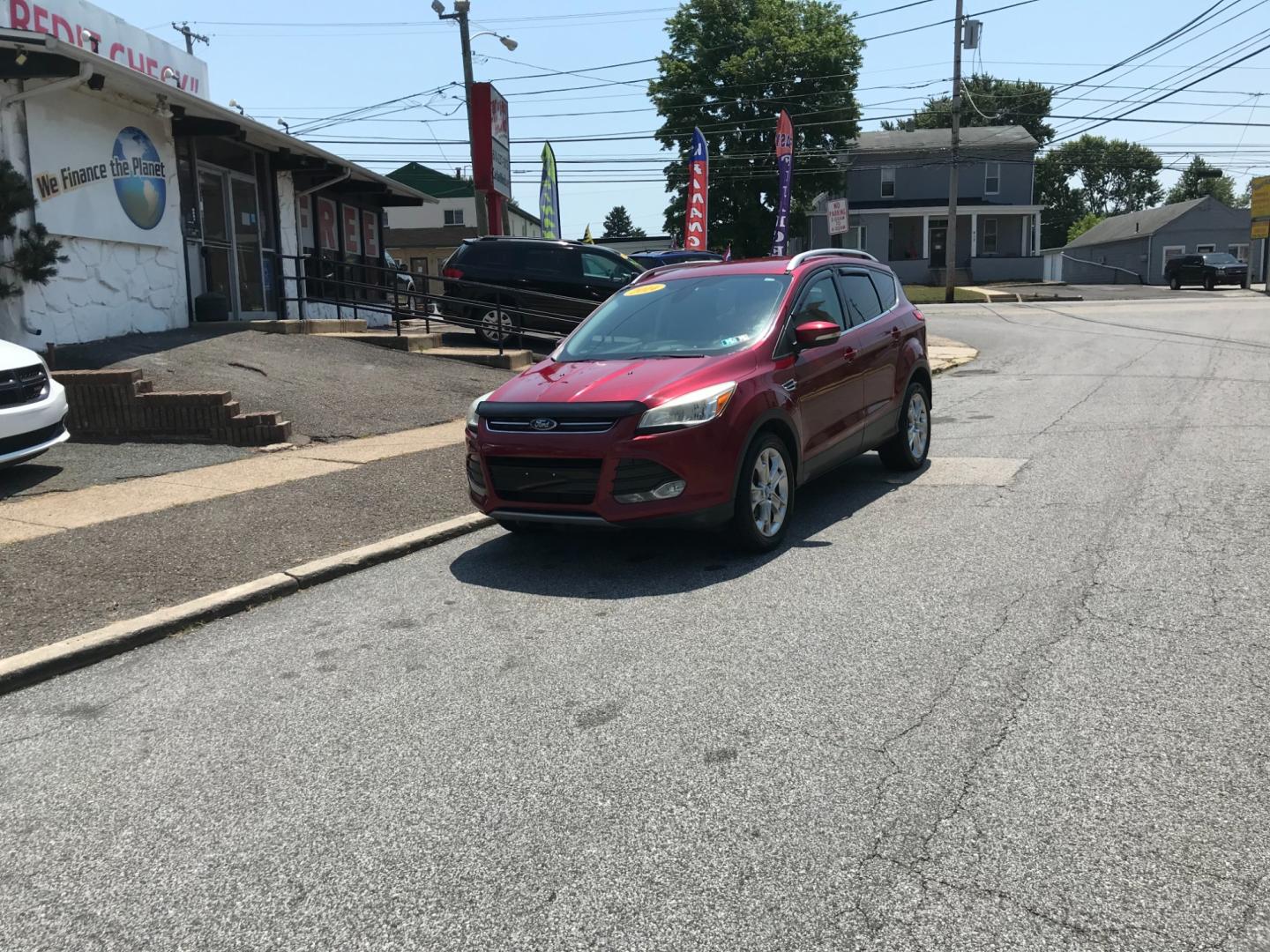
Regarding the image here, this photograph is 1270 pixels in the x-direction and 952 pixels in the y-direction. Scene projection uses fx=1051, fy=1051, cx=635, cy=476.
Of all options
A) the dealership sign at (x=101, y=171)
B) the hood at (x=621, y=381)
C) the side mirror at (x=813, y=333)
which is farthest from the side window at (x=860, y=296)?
the dealership sign at (x=101, y=171)

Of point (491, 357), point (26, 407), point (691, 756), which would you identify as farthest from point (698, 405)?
point (491, 357)

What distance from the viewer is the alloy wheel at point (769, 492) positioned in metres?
6.42

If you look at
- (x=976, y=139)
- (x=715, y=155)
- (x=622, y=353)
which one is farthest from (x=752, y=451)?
(x=976, y=139)

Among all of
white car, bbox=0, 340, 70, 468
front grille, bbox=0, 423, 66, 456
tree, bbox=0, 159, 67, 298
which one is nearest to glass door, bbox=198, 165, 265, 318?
tree, bbox=0, 159, 67, 298

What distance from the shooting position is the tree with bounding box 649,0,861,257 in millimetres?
52656

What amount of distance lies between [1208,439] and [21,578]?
9552mm

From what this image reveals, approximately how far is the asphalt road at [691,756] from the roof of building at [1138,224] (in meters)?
61.4

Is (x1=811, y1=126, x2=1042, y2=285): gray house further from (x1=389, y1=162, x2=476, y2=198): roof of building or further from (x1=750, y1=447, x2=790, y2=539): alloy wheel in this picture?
(x1=750, y1=447, x2=790, y2=539): alloy wheel

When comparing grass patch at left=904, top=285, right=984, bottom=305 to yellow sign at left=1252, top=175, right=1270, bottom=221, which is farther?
yellow sign at left=1252, top=175, right=1270, bottom=221

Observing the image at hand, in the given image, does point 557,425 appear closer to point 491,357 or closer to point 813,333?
point 813,333

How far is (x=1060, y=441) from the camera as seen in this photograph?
10.0 metres

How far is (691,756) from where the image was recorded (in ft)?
12.3

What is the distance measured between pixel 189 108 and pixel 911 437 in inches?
425

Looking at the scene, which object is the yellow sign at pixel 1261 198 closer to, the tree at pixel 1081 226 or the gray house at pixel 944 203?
the gray house at pixel 944 203
